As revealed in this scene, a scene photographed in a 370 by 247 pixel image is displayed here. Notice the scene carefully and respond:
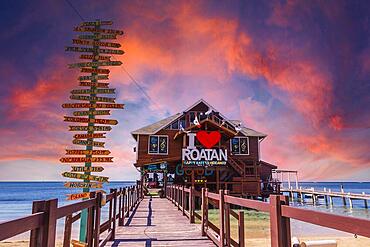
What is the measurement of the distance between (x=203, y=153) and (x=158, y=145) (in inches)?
211

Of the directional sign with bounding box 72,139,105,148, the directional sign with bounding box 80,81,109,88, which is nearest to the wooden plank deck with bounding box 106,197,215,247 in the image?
the directional sign with bounding box 72,139,105,148

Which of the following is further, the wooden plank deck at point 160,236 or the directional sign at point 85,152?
the directional sign at point 85,152

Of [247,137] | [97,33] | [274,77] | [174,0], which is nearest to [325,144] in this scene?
[247,137]

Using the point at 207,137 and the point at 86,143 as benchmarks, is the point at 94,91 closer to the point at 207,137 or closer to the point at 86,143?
the point at 86,143

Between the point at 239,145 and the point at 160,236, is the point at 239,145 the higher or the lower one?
the higher one

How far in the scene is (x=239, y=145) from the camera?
2848cm

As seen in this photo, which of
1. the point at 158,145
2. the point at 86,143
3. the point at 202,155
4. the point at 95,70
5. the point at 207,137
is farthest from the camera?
the point at 158,145

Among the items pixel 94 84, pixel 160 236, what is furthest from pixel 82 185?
pixel 94 84

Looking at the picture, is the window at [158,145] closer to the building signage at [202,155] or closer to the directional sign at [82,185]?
the building signage at [202,155]

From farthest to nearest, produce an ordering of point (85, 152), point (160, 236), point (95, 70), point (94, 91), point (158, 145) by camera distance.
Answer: point (158, 145) → point (95, 70) → point (94, 91) → point (160, 236) → point (85, 152)

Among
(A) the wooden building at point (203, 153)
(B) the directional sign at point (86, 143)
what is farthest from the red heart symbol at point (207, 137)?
(B) the directional sign at point (86, 143)

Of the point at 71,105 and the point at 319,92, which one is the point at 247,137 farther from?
the point at 71,105

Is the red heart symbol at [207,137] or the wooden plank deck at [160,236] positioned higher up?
the red heart symbol at [207,137]

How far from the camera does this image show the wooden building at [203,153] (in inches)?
933
